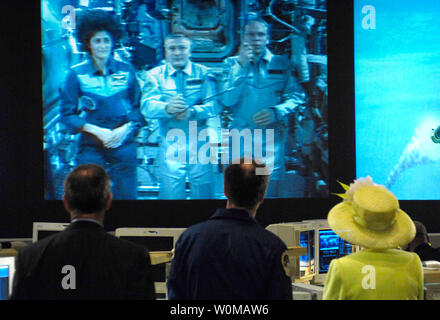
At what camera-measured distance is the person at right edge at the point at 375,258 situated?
1.84 metres

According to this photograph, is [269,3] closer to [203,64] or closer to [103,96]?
[203,64]

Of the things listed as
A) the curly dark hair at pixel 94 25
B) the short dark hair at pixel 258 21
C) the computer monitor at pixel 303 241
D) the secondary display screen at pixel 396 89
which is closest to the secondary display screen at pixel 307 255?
the computer monitor at pixel 303 241

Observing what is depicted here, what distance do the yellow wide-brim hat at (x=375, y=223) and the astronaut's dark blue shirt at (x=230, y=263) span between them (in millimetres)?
294

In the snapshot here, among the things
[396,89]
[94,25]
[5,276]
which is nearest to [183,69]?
[94,25]

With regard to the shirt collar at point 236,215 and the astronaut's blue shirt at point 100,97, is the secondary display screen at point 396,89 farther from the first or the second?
the shirt collar at point 236,215

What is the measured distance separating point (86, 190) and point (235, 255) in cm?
51

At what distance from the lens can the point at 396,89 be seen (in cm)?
591

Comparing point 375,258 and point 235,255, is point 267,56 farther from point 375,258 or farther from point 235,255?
point 235,255

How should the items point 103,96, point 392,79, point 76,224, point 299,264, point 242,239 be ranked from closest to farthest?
point 76,224
point 242,239
point 299,264
point 103,96
point 392,79

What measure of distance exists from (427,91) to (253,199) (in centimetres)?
456

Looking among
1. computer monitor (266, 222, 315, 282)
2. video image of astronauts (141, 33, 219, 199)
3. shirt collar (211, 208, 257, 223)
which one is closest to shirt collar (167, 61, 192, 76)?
video image of astronauts (141, 33, 219, 199)

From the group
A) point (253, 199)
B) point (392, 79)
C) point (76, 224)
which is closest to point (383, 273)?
point (253, 199)

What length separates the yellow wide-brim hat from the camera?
6.32 ft

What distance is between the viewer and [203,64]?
5621 millimetres
